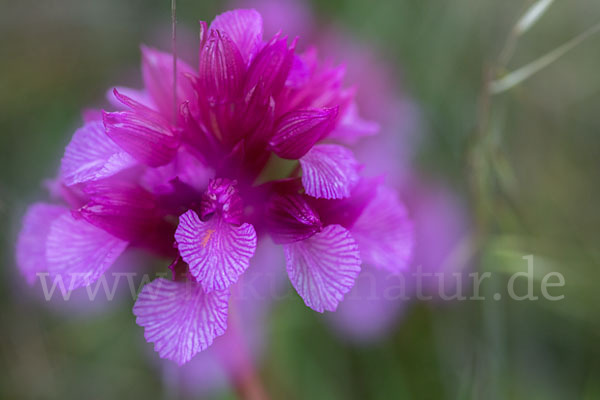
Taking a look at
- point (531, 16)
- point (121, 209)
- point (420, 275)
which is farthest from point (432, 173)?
point (121, 209)

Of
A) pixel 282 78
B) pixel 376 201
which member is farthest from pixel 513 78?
pixel 282 78

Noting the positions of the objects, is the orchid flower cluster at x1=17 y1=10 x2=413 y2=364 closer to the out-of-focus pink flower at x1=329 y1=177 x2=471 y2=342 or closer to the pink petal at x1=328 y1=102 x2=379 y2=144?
the pink petal at x1=328 y1=102 x2=379 y2=144

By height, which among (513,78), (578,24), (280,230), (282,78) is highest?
(578,24)

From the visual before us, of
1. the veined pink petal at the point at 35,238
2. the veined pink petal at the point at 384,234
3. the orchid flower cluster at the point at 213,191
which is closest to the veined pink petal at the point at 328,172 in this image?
the orchid flower cluster at the point at 213,191

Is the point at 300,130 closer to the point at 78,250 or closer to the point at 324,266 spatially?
the point at 324,266

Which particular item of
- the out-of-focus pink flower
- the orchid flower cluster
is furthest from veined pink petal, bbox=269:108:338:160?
the out-of-focus pink flower

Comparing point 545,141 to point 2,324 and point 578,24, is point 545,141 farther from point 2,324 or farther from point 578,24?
point 2,324

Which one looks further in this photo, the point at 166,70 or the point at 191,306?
the point at 166,70
